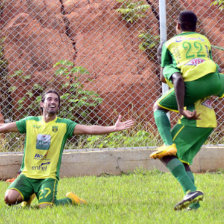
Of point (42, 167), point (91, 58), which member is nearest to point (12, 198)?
point (42, 167)

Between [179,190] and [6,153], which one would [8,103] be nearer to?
[6,153]

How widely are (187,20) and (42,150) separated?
2.18 meters

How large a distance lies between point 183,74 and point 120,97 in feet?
13.2

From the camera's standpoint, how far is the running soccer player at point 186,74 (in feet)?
12.7

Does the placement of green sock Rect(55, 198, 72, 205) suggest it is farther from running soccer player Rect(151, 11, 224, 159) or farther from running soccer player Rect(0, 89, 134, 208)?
running soccer player Rect(151, 11, 224, 159)

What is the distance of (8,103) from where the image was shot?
7945 mm

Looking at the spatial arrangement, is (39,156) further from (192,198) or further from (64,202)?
(192,198)

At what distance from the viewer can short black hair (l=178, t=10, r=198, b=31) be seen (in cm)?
405

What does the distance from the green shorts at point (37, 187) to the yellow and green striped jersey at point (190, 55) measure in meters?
1.81

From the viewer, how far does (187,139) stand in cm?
401

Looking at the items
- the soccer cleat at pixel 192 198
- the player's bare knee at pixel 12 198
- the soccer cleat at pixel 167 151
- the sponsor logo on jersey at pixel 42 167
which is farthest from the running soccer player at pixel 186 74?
the player's bare knee at pixel 12 198

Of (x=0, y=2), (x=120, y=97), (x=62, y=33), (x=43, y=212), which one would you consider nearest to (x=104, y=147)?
(x=120, y=97)

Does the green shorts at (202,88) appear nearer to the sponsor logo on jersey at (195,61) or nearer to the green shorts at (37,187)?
the sponsor logo on jersey at (195,61)

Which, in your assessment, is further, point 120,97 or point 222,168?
point 120,97
